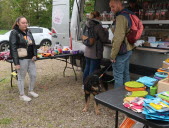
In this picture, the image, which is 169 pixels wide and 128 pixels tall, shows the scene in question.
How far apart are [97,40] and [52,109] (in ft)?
5.14

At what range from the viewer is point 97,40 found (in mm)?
3984

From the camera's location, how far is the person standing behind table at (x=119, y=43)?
113 inches

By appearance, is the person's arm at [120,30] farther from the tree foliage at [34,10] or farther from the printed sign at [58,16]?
the tree foliage at [34,10]

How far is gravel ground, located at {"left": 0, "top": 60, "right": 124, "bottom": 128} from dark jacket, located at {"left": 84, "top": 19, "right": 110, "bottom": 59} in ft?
3.00

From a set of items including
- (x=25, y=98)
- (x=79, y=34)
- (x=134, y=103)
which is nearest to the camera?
(x=134, y=103)

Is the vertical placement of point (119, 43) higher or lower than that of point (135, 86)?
higher

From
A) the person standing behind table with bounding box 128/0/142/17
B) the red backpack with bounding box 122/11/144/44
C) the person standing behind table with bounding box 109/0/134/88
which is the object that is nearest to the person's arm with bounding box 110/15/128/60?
the person standing behind table with bounding box 109/0/134/88

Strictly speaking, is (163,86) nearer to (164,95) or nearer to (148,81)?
(164,95)

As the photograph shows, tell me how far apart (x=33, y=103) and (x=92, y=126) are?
143 cm

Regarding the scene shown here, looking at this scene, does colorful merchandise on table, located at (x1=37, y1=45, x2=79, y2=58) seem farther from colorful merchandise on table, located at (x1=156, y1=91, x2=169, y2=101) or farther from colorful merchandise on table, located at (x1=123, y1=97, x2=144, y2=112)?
colorful merchandise on table, located at (x1=156, y1=91, x2=169, y2=101)

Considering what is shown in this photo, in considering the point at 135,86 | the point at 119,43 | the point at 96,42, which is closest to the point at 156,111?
the point at 135,86

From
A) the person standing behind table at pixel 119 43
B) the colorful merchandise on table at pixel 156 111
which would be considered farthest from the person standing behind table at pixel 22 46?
the colorful merchandise on table at pixel 156 111

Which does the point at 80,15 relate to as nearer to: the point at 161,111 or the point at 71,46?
the point at 71,46

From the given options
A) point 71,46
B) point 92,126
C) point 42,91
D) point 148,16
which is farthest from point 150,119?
point 71,46
